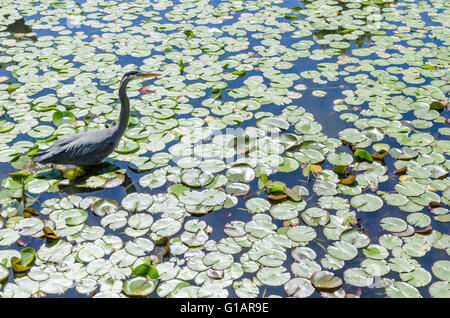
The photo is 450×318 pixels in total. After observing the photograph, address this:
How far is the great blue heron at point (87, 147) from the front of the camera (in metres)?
4.14

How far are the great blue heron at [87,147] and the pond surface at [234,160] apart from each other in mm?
220

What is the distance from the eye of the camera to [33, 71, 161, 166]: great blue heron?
4.14 m

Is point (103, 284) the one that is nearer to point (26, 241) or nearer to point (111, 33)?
point (26, 241)

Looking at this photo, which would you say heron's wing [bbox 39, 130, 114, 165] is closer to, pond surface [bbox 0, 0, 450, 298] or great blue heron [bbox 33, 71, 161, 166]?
great blue heron [bbox 33, 71, 161, 166]

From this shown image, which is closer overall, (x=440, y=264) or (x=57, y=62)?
(x=440, y=264)

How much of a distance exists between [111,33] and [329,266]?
17.7ft

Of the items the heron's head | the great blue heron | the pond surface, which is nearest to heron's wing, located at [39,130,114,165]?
the great blue heron

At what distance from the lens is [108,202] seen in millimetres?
3930

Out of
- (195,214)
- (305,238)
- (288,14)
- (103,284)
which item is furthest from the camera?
(288,14)

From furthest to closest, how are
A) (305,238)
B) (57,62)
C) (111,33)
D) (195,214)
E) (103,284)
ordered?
1. (111,33)
2. (57,62)
3. (195,214)
4. (305,238)
5. (103,284)

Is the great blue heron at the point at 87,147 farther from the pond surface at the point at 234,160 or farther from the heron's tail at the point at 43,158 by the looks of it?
the pond surface at the point at 234,160

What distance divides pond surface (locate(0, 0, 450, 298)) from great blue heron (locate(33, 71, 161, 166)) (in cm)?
22
